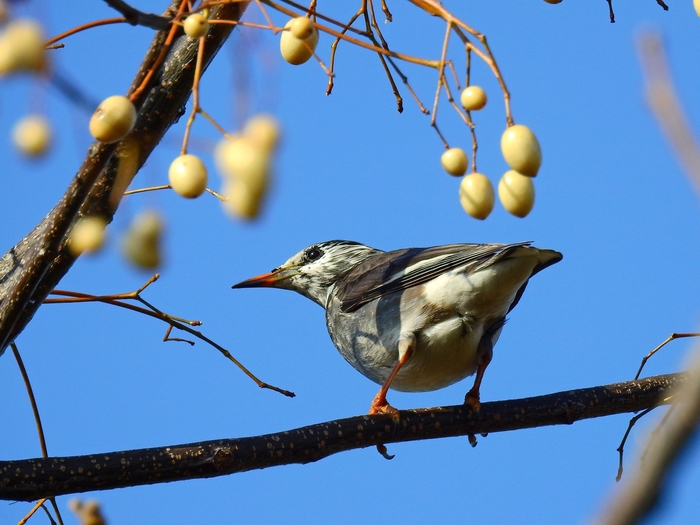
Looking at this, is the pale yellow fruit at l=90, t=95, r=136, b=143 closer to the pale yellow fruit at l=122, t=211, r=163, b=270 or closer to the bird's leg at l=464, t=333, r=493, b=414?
the pale yellow fruit at l=122, t=211, r=163, b=270

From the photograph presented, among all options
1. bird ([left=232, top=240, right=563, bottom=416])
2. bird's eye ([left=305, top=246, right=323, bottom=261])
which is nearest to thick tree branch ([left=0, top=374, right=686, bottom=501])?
bird ([left=232, top=240, right=563, bottom=416])

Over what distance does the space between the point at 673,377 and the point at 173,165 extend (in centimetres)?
322

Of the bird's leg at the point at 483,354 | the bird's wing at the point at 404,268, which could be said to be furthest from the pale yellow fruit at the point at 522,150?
the bird's leg at the point at 483,354

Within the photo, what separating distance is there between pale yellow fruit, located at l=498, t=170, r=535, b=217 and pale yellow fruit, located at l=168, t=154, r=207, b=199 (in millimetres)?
723

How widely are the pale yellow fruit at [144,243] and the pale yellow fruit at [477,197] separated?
744 millimetres

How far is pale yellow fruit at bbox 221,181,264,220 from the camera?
1546mm

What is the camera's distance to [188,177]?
176cm

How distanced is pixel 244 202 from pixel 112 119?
408 mm

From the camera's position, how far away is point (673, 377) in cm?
418

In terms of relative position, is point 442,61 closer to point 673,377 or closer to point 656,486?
point 656,486

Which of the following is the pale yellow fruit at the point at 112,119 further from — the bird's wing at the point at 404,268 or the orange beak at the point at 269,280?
the orange beak at the point at 269,280

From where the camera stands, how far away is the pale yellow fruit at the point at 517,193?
198cm

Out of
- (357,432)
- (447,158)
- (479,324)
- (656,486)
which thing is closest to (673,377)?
(479,324)

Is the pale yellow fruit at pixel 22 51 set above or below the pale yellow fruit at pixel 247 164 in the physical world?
above
